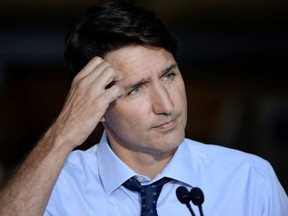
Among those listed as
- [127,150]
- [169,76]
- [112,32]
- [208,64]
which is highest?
[112,32]

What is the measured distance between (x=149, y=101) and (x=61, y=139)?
28 centimetres

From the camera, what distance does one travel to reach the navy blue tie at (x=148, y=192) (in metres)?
1.68

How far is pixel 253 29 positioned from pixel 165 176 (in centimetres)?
245

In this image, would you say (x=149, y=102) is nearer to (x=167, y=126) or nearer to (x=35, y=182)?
(x=167, y=126)

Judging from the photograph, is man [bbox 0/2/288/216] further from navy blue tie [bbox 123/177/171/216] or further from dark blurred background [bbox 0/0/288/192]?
dark blurred background [bbox 0/0/288/192]

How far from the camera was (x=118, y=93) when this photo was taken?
64.7 inches

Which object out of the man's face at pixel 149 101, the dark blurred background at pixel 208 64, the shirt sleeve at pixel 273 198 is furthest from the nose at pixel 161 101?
the dark blurred background at pixel 208 64

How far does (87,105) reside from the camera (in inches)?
63.9

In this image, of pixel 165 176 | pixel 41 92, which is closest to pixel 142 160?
pixel 165 176

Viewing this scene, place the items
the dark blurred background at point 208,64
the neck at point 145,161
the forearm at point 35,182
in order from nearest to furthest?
1. the forearm at point 35,182
2. the neck at point 145,161
3. the dark blurred background at point 208,64

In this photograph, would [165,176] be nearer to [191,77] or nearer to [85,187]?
[85,187]

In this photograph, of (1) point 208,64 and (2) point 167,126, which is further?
(1) point 208,64

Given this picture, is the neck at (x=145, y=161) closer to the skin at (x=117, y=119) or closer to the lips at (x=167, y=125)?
the skin at (x=117, y=119)

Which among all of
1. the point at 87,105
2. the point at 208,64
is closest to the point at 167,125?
the point at 87,105
